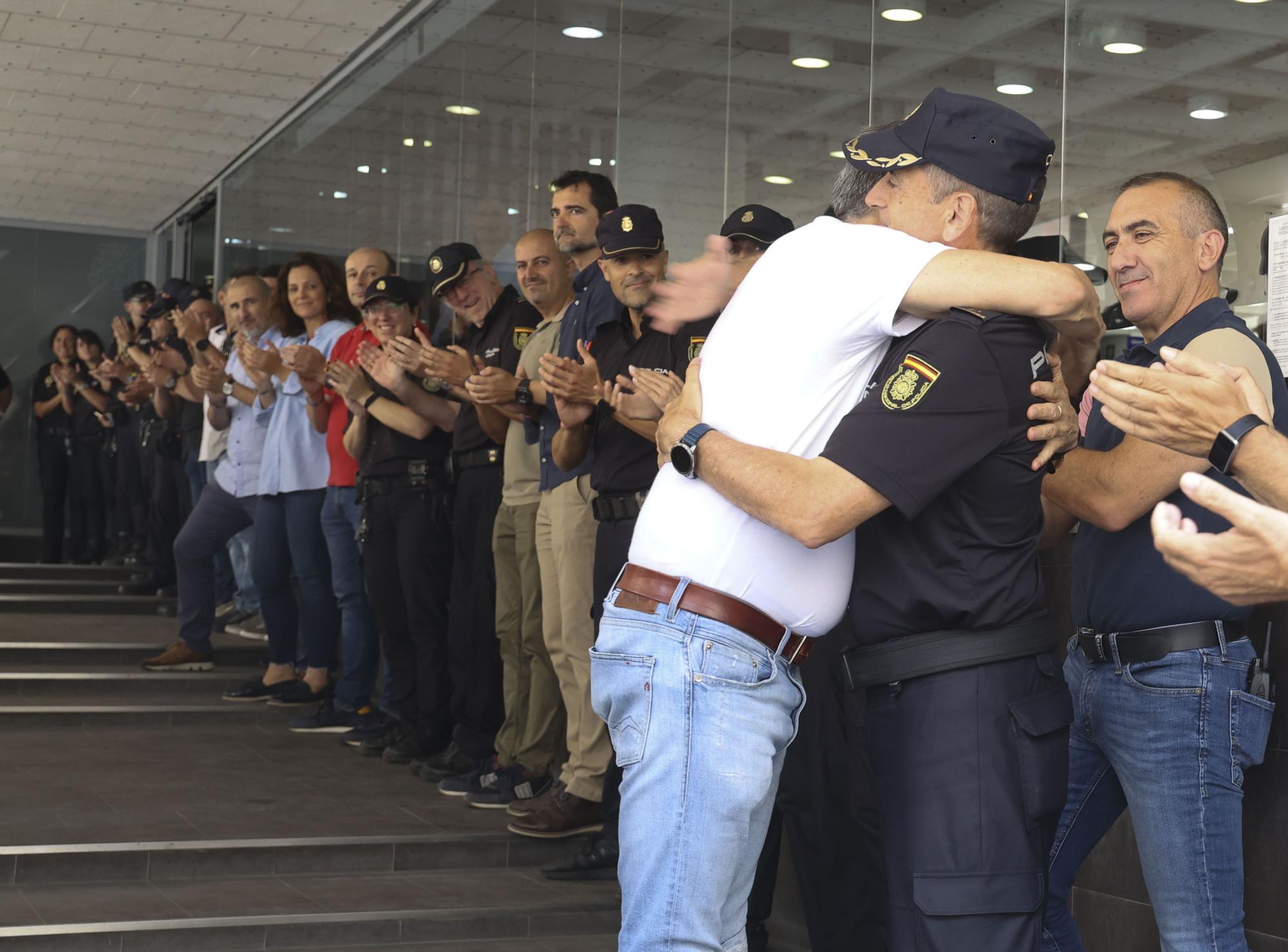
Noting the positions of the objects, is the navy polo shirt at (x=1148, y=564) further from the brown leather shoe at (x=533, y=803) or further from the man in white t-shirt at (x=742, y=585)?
the brown leather shoe at (x=533, y=803)

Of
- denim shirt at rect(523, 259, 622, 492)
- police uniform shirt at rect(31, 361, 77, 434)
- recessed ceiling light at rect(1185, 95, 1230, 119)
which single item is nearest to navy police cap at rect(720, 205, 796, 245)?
denim shirt at rect(523, 259, 622, 492)

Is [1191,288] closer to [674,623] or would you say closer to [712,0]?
[674,623]

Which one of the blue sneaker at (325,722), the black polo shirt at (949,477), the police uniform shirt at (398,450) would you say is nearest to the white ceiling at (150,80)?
the police uniform shirt at (398,450)

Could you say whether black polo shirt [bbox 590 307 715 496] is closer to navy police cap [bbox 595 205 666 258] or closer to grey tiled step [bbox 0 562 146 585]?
navy police cap [bbox 595 205 666 258]

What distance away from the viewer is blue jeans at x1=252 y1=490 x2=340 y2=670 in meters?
5.64

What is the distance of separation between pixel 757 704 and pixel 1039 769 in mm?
350

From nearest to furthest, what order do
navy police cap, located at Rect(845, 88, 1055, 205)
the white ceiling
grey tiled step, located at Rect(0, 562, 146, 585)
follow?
navy police cap, located at Rect(845, 88, 1055, 205)
the white ceiling
grey tiled step, located at Rect(0, 562, 146, 585)

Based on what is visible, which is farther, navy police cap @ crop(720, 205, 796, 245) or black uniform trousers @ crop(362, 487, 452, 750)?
black uniform trousers @ crop(362, 487, 452, 750)

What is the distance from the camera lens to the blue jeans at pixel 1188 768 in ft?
7.27

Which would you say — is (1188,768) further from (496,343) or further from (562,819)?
(496,343)

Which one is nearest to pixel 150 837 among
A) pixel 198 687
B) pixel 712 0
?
pixel 198 687

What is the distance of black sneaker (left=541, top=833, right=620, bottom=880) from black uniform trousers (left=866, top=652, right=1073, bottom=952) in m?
2.18

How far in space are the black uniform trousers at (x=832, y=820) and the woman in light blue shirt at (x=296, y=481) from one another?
3.02 meters

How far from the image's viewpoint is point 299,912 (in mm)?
3545
